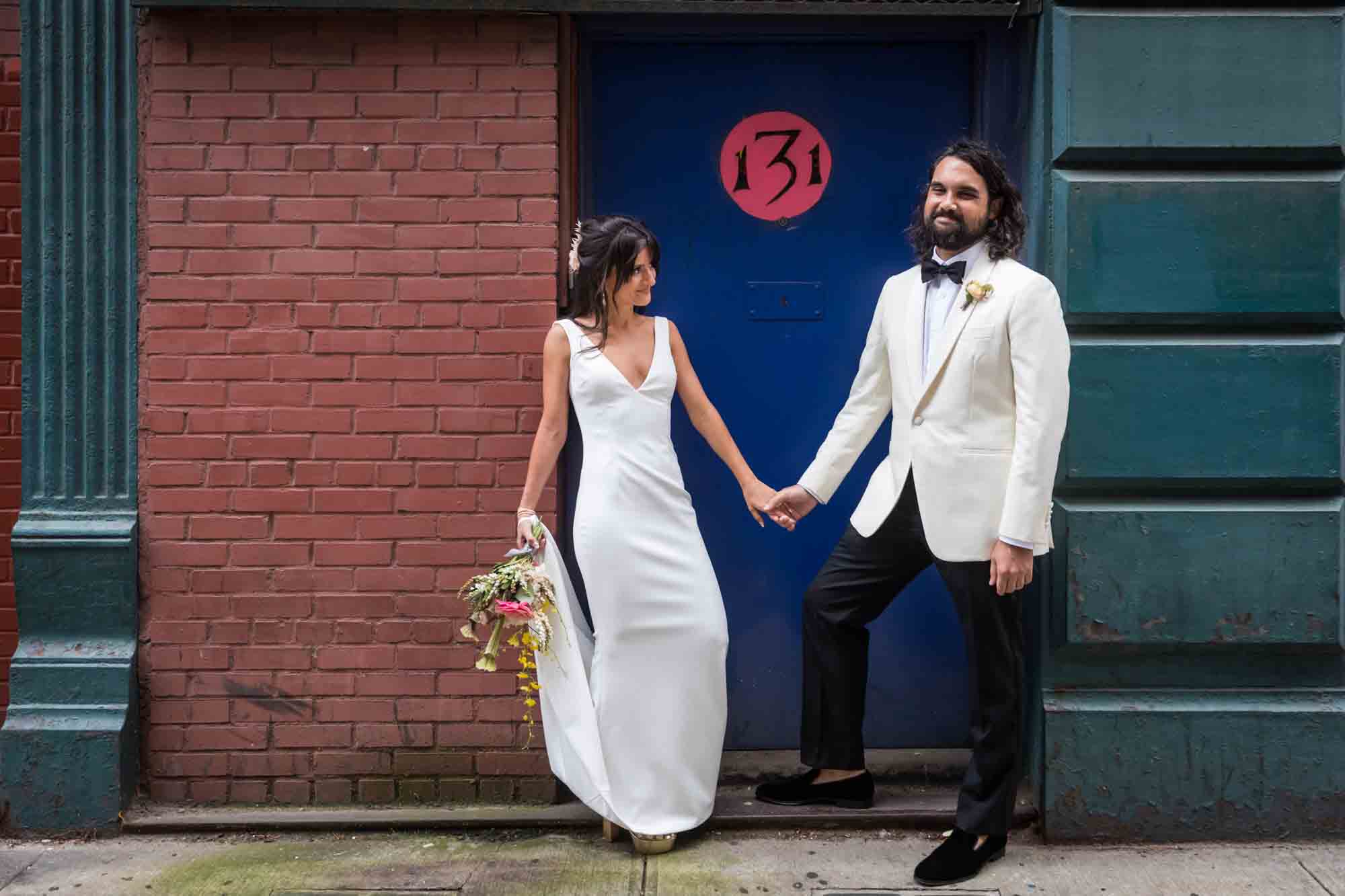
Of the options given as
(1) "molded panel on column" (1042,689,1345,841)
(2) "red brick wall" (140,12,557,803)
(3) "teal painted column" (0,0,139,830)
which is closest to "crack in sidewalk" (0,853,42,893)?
(3) "teal painted column" (0,0,139,830)

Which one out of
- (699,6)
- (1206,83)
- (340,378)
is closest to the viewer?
(1206,83)

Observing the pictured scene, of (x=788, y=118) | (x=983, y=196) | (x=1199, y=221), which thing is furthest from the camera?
(x=788, y=118)

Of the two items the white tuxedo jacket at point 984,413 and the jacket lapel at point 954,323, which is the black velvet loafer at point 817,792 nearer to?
the white tuxedo jacket at point 984,413

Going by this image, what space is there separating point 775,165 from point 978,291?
1167mm

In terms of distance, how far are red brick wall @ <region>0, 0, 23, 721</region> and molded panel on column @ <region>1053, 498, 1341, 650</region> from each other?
3597 mm

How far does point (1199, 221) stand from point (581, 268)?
202 centimetres

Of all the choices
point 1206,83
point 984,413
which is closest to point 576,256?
point 984,413

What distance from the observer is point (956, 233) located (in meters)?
3.87

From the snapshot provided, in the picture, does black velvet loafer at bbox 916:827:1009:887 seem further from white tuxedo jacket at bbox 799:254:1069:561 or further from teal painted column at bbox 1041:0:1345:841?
white tuxedo jacket at bbox 799:254:1069:561

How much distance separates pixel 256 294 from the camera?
A: 4328mm

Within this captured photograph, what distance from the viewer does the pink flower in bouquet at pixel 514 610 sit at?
152 inches

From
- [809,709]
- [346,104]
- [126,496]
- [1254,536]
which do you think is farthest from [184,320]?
[1254,536]

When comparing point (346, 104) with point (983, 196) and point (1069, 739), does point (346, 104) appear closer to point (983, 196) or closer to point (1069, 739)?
point (983, 196)

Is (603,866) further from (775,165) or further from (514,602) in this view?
(775,165)
